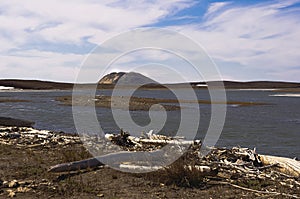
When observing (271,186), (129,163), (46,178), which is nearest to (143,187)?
(129,163)

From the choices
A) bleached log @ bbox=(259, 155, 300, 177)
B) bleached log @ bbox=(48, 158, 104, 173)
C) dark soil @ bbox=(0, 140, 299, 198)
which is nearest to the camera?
dark soil @ bbox=(0, 140, 299, 198)

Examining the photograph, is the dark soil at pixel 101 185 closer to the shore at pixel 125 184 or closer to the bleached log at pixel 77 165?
the shore at pixel 125 184

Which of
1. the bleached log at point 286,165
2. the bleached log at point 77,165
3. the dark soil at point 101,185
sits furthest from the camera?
the bleached log at point 286,165

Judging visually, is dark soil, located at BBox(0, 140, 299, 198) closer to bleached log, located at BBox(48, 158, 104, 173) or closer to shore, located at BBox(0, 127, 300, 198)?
shore, located at BBox(0, 127, 300, 198)

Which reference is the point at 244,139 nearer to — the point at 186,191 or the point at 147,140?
the point at 147,140

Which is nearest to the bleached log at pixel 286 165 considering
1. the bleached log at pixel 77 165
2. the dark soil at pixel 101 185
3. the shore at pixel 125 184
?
the shore at pixel 125 184

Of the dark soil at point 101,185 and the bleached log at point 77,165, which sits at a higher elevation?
the bleached log at point 77,165

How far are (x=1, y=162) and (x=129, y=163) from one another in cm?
384

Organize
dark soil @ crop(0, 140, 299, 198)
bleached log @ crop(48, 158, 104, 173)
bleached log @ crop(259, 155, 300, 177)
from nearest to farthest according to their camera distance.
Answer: dark soil @ crop(0, 140, 299, 198) < bleached log @ crop(48, 158, 104, 173) < bleached log @ crop(259, 155, 300, 177)

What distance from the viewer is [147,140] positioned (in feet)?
Result: 45.3

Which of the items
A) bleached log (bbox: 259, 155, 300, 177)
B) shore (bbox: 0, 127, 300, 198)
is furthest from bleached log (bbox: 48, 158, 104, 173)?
bleached log (bbox: 259, 155, 300, 177)

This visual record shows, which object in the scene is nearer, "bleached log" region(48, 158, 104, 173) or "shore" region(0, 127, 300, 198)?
"shore" region(0, 127, 300, 198)

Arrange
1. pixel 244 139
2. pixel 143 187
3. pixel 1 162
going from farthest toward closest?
pixel 244 139, pixel 1 162, pixel 143 187

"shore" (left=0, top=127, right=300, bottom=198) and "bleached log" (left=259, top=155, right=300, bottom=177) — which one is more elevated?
"bleached log" (left=259, top=155, right=300, bottom=177)
